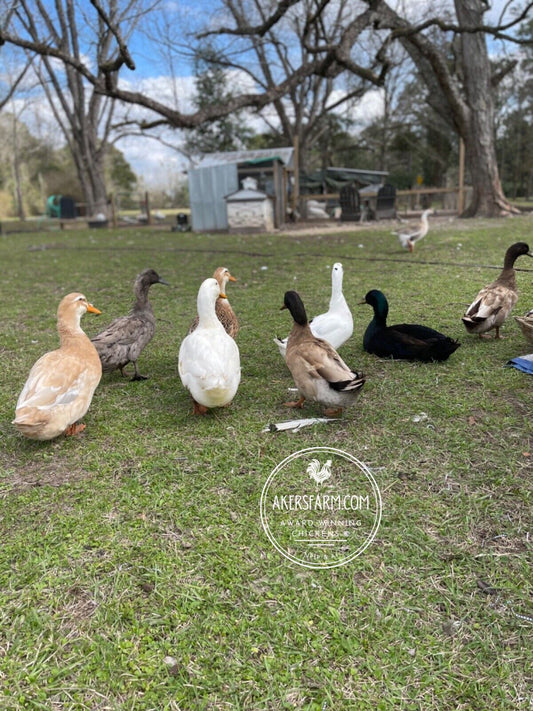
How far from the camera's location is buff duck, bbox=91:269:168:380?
4230 millimetres

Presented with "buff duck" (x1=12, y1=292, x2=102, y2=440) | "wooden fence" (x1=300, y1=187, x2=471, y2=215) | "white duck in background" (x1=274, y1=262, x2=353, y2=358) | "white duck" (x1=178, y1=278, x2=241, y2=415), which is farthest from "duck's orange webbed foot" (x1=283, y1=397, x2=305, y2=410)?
"wooden fence" (x1=300, y1=187, x2=471, y2=215)

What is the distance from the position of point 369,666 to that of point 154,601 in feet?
2.98

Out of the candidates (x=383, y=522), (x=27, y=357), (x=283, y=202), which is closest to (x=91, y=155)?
(x=283, y=202)

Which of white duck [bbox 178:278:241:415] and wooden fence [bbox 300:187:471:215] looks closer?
white duck [bbox 178:278:241:415]

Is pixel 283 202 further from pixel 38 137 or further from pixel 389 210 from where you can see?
pixel 38 137

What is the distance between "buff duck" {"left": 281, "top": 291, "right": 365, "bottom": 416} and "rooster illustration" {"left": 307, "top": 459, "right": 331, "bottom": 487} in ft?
1.74

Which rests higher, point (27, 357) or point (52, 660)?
point (27, 357)

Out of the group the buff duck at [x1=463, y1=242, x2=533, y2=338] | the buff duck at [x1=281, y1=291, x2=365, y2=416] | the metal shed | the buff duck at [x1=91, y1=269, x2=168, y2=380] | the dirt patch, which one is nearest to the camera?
the dirt patch

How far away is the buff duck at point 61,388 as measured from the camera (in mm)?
3066

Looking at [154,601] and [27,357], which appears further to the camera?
[27,357]

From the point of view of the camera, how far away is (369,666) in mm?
1810

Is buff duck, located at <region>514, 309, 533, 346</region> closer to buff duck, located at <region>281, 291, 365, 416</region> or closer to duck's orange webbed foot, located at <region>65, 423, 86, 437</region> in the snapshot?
buff duck, located at <region>281, 291, 365, 416</region>

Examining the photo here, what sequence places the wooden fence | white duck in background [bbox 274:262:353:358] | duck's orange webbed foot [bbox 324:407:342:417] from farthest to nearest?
the wooden fence → white duck in background [bbox 274:262:353:358] → duck's orange webbed foot [bbox 324:407:342:417]

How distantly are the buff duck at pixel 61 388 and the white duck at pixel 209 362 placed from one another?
0.68m
